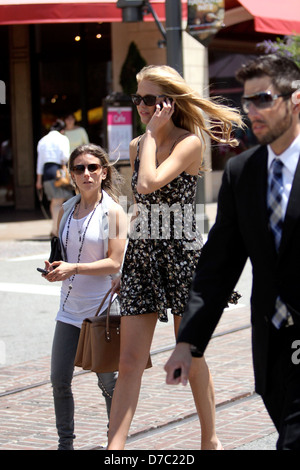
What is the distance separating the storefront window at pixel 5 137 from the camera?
20672 mm

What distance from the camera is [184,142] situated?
4277mm

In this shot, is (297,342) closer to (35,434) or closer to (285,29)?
(35,434)

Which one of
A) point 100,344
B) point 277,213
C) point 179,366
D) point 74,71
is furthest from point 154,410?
point 74,71

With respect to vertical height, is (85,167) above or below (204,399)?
above

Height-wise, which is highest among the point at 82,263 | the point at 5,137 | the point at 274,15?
the point at 274,15

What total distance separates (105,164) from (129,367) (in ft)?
4.13

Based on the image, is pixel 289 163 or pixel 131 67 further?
pixel 131 67

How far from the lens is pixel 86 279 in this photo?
458 centimetres

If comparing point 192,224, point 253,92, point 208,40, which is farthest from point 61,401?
point 208,40

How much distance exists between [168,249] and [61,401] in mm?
967

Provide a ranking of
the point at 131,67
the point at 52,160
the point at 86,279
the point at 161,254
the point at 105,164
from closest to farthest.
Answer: the point at 161,254 < the point at 86,279 < the point at 105,164 < the point at 52,160 < the point at 131,67

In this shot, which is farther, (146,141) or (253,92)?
(146,141)

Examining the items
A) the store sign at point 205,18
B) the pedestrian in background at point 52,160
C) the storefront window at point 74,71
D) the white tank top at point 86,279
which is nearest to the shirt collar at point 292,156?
the white tank top at point 86,279

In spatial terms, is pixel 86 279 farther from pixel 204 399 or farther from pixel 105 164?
pixel 204 399
